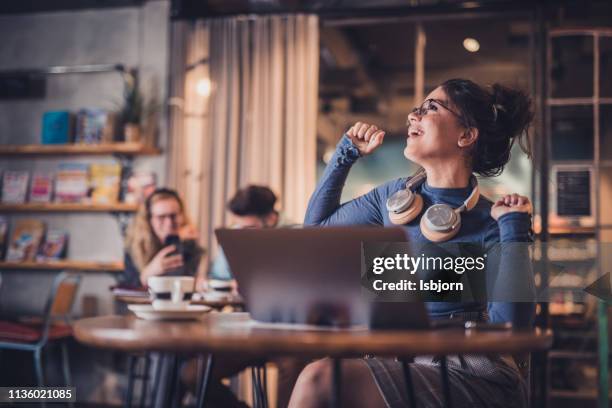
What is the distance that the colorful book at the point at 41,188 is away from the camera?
185 inches

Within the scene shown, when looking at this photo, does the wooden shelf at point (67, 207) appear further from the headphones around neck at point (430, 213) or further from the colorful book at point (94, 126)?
the headphones around neck at point (430, 213)

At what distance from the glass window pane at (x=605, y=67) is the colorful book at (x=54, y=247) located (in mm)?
3507

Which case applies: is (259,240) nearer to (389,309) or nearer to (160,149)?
(389,309)

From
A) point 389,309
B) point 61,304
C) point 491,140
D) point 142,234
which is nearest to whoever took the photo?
point 389,309

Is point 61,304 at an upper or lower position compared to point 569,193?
lower

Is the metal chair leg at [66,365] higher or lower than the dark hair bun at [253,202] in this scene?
lower

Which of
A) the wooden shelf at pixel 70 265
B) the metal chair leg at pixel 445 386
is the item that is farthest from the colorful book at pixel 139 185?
the metal chair leg at pixel 445 386

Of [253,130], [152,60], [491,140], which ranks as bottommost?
[491,140]

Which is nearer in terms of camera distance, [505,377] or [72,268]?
[505,377]

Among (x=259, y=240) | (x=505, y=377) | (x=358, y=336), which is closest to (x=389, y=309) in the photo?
(x=358, y=336)

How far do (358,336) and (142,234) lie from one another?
2.67 meters

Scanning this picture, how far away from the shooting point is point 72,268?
4539 mm

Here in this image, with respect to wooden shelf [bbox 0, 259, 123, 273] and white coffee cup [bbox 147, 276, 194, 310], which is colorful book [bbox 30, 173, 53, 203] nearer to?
wooden shelf [bbox 0, 259, 123, 273]

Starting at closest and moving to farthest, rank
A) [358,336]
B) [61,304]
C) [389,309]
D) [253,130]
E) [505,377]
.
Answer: [358,336] < [389,309] < [505,377] < [61,304] < [253,130]
